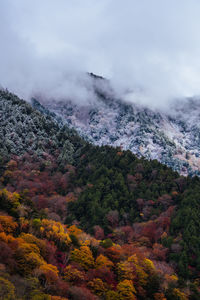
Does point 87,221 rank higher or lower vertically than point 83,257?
higher

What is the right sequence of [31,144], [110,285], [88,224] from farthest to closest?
[31,144]
[88,224]
[110,285]

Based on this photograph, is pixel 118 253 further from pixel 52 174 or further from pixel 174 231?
pixel 52 174

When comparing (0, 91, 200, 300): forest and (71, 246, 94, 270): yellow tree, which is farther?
(71, 246, 94, 270): yellow tree

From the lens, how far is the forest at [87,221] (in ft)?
177

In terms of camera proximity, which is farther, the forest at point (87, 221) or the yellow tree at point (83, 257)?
the yellow tree at point (83, 257)

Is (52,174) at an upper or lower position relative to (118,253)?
upper

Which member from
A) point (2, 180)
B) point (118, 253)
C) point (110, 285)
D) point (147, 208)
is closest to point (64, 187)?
point (2, 180)

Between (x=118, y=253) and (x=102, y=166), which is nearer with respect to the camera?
(x=118, y=253)

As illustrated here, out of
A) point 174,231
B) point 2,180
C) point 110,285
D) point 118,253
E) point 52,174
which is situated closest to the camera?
point 110,285

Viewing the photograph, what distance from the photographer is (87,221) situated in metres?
111

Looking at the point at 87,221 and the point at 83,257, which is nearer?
the point at 83,257

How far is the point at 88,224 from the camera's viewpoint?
108312 millimetres

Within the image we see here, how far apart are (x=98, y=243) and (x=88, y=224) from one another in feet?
109

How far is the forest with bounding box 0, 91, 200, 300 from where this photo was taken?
5388 cm
